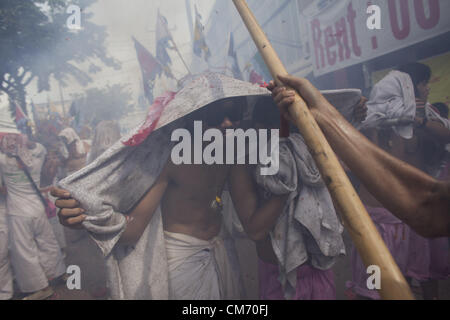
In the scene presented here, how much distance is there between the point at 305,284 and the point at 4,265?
4539mm

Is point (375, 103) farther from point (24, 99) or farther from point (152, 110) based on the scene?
point (24, 99)

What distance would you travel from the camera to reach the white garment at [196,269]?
6.16ft

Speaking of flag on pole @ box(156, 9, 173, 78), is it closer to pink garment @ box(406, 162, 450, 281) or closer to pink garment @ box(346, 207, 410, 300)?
pink garment @ box(346, 207, 410, 300)

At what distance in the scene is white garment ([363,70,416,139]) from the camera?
2641 mm

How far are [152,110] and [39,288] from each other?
4018mm

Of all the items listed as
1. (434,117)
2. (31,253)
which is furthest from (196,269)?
(31,253)

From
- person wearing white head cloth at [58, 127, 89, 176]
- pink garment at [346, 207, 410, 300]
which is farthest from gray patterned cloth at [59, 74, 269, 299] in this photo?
person wearing white head cloth at [58, 127, 89, 176]

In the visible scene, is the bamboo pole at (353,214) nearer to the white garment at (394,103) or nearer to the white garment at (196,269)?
the white garment at (196,269)

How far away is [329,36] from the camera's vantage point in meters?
4.95

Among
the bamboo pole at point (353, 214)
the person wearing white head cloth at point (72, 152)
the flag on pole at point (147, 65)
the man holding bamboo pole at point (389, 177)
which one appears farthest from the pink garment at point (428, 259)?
the person wearing white head cloth at point (72, 152)

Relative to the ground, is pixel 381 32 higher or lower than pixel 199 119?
higher

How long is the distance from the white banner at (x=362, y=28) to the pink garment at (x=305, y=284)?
3539 mm

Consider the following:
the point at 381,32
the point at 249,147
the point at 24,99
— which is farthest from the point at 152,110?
the point at 24,99

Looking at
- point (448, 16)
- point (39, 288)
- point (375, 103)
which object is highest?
point (448, 16)
